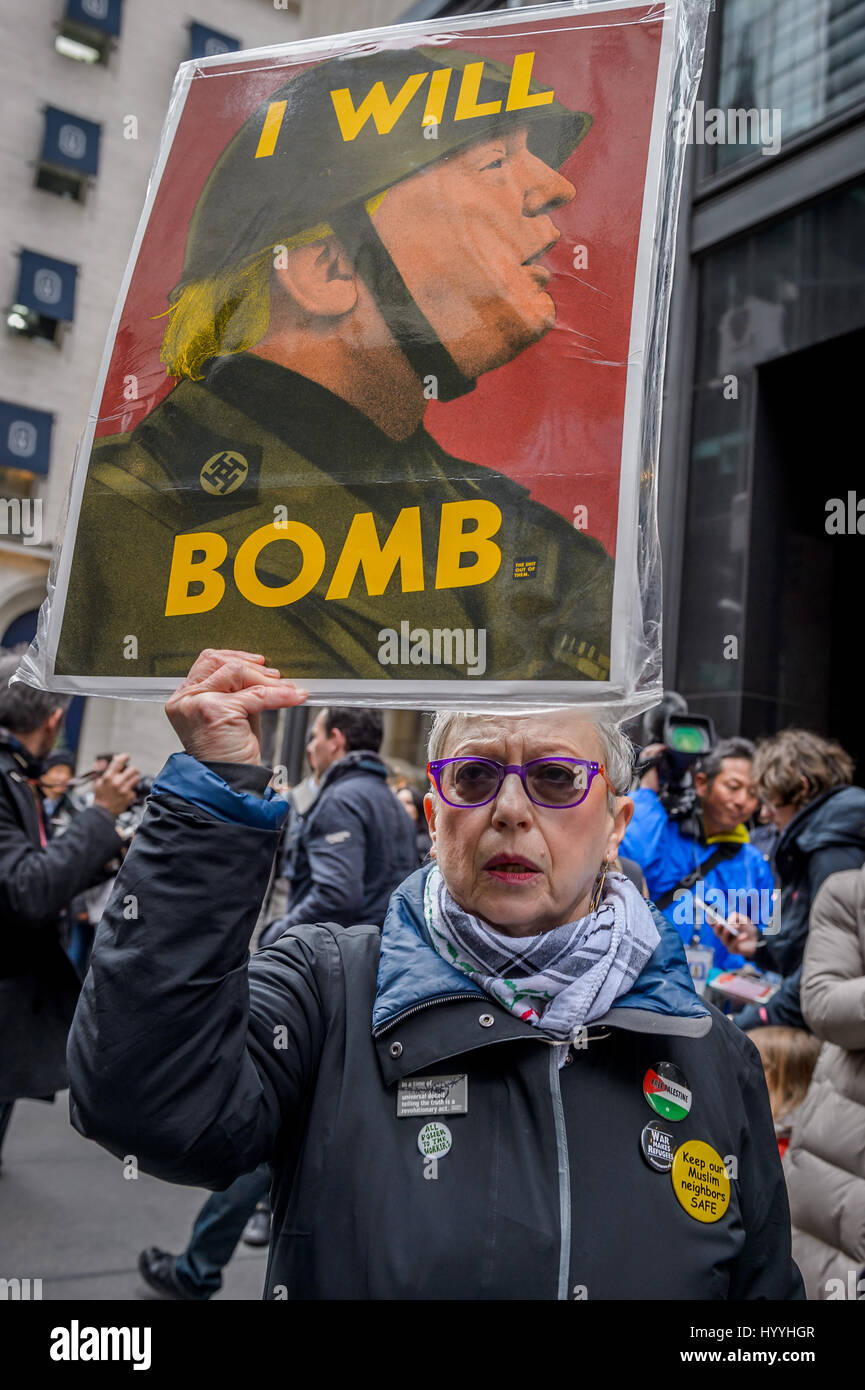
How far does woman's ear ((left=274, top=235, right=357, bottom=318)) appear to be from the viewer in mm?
1613

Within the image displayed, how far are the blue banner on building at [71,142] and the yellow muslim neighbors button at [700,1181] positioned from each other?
25365mm

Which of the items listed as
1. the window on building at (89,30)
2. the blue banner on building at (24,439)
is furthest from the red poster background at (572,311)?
the window on building at (89,30)

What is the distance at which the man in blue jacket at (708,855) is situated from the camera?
4.23 meters

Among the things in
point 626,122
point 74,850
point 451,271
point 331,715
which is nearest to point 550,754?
point 451,271

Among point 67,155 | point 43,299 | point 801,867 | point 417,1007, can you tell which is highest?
point 67,155

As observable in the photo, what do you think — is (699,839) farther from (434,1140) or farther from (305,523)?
(305,523)

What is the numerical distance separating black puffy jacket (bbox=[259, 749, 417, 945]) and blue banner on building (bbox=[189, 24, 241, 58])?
2399 cm

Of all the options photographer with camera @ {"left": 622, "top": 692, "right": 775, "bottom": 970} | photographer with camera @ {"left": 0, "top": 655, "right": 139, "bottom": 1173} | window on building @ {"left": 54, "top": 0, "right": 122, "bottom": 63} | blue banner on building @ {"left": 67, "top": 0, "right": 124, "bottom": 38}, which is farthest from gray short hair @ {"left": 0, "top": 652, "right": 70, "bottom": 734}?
blue banner on building @ {"left": 67, "top": 0, "right": 124, "bottom": 38}

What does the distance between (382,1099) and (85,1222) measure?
3950 mm

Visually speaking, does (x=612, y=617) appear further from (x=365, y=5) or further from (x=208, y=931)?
(x=365, y=5)

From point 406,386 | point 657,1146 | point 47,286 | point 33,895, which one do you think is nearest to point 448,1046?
point 657,1146

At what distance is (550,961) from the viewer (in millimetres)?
1656

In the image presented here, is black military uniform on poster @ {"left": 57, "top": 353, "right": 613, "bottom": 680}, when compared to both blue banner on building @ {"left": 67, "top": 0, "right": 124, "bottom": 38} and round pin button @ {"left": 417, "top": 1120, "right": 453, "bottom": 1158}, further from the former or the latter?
blue banner on building @ {"left": 67, "top": 0, "right": 124, "bottom": 38}

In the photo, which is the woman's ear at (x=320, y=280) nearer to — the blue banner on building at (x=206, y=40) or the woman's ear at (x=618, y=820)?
the woman's ear at (x=618, y=820)
